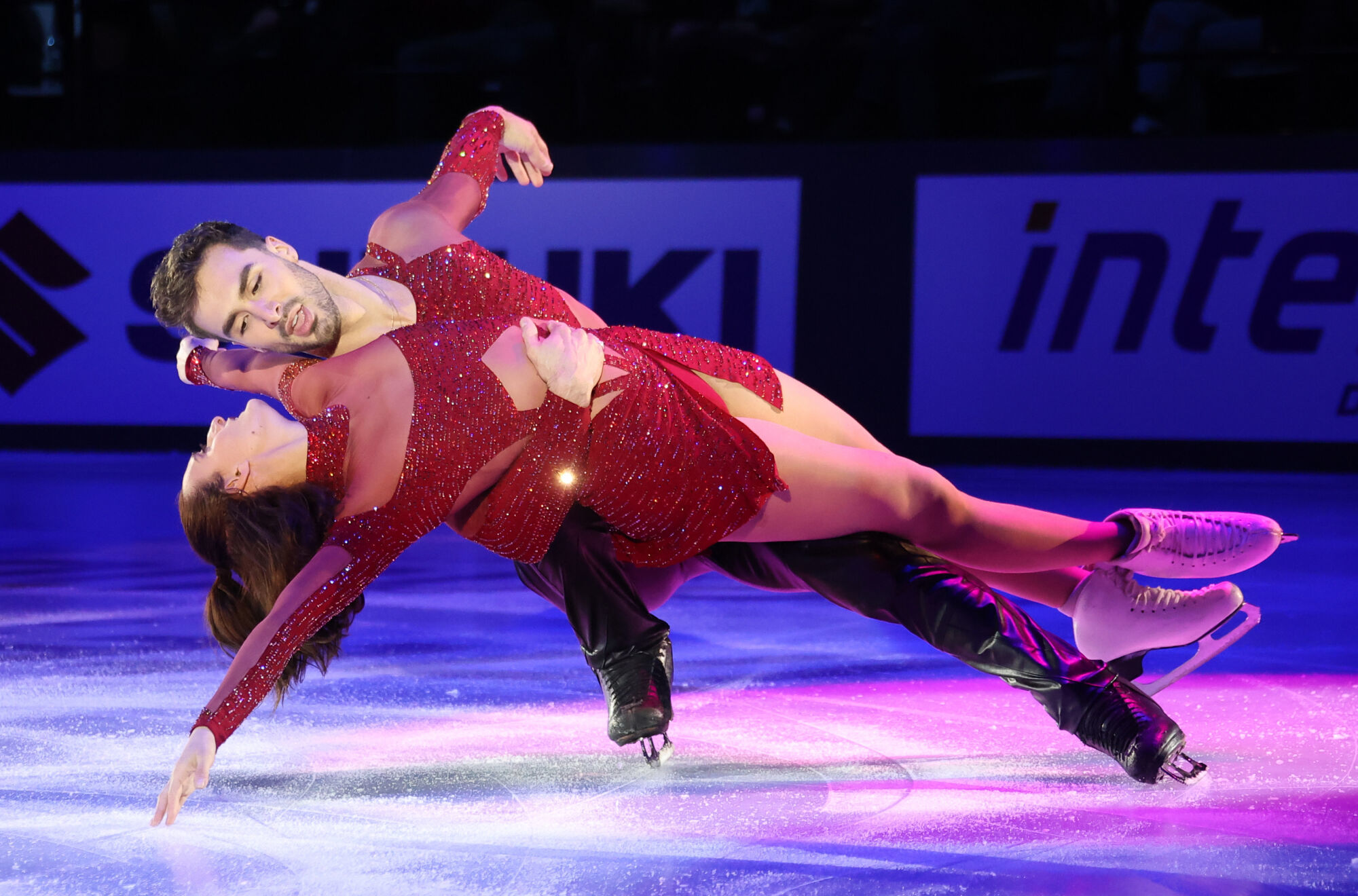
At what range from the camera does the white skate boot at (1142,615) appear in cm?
204

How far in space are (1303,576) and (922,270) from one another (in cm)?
252

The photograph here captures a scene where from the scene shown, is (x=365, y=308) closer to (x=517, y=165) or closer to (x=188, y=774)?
(x=517, y=165)

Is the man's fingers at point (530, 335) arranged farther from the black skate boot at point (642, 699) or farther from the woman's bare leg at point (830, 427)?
the black skate boot at point (642, 699)

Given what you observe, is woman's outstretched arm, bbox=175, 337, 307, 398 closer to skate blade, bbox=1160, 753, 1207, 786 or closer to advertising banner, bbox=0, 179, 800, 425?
skate blade, bbox=1160, 753, 1207, 786

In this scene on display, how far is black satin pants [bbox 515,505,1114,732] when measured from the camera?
1.89 metres

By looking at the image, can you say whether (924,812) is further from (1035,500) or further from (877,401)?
(877,401)

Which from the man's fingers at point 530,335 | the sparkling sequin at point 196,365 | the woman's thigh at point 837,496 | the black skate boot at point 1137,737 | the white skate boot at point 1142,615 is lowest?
the black skate boot at point 1137,737

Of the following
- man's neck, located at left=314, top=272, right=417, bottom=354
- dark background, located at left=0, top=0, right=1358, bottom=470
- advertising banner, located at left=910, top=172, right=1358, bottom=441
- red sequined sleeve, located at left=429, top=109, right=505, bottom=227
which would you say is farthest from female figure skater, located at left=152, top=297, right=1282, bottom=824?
dark background, located at left=0, top=0, right=1358, bottom=470

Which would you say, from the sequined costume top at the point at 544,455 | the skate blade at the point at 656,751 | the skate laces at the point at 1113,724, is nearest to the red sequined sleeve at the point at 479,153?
the sequined costume top at the point at 544,455

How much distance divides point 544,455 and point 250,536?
1.30ft

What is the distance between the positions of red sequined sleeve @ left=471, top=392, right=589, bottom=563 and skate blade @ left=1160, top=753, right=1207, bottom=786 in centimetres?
88

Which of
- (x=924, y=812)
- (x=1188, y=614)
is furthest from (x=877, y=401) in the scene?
(x=924, y=812)

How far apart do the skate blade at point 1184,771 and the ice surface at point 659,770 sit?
0.10 ft

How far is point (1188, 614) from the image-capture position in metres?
2.05
